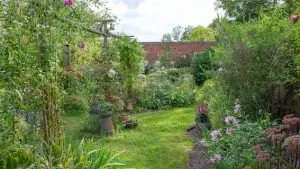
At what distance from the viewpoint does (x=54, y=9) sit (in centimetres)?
363

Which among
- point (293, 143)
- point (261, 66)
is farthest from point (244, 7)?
point (293, 143)

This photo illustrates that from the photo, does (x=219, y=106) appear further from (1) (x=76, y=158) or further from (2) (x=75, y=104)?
(2) (x=75, y=104)

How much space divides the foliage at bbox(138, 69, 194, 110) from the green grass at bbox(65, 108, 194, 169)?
1.09 meters

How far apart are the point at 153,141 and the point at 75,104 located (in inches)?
94.2

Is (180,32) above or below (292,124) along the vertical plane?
above

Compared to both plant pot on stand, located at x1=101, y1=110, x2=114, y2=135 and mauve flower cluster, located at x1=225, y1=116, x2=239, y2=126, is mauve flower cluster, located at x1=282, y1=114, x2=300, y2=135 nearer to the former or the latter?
mauve flower cluster, located at x1=225, y1=116, x2=239, y2=126

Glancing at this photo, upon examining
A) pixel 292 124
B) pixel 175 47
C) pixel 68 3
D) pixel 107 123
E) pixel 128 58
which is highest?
pixel 175 47

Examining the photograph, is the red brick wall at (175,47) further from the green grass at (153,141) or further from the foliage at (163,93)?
the green grass at (153,141)

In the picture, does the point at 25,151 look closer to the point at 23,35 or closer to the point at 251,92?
the point at 23,35

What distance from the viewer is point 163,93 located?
9914 mm

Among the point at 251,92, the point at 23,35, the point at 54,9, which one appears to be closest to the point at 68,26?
the point at 54,9

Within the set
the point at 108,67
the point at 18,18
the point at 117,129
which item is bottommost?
the point at 117,129

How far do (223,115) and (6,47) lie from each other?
11.1 feet

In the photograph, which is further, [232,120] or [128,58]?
[128,58]
